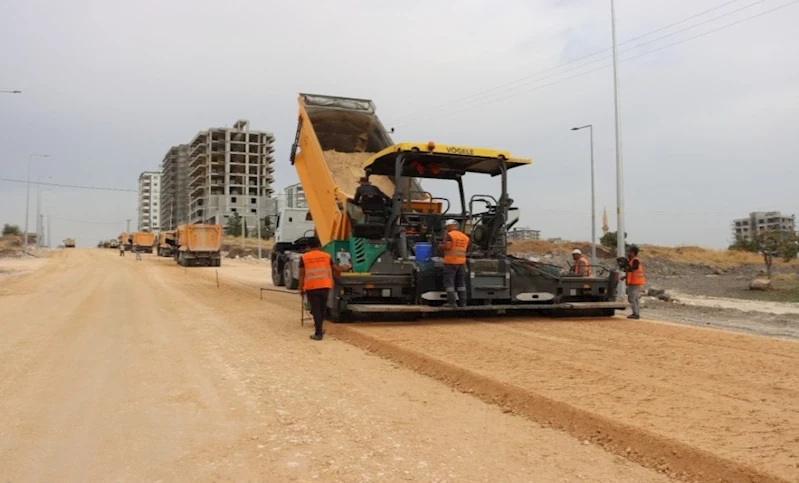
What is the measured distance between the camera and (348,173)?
11922 millimetres

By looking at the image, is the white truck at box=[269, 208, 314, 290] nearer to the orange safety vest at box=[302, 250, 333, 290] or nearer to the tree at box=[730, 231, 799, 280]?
the orange safety vest at box=[302, 250, 333, 290]

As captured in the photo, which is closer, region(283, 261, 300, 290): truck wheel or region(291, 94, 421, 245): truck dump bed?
region(291, 94, 421, 245): truck dump bed

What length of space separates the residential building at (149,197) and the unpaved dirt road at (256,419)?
7233 inches

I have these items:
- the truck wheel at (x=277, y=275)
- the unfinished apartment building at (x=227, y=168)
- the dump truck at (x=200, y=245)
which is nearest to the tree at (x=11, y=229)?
the unfinished apartment building at (x=227, y=168)

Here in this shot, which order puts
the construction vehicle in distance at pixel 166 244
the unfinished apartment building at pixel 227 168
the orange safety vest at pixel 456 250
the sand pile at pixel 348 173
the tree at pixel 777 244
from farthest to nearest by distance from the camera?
1. the unfinished apartment building at pixel 227 168
2. the construction vehicle in distance at pixel 166 244
3. the tree at pixel 777 244
4. the sand pile at pixel 348 173
5. the orange safety vest at pixel 456 250

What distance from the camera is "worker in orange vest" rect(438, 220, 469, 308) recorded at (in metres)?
9.29

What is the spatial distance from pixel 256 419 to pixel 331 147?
8901 mm

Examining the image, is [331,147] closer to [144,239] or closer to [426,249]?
[426,249]

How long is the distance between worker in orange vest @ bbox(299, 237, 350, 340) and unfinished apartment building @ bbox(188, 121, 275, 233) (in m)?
95.4

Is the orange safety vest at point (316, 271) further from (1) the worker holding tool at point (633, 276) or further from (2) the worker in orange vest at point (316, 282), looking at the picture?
(1) the worker holding tool at point (633, 276)

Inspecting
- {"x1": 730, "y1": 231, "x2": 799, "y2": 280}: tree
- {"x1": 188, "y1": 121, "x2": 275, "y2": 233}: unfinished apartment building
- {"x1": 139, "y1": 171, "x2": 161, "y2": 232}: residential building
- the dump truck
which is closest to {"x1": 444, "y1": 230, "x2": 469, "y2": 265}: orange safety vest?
{"x1": 730, "y1": 231, "x2": 799, "y2": 280}: tree

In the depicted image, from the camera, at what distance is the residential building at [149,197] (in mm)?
178625

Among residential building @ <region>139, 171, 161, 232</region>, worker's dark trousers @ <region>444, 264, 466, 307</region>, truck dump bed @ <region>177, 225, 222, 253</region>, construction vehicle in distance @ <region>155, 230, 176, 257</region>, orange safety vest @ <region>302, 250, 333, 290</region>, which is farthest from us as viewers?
residential building @ <region>139, 171, 161, 232</region>

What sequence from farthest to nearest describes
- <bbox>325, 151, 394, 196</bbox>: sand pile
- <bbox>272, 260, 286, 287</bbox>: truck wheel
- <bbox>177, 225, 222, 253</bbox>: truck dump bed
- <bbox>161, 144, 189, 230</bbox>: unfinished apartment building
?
<bbox>161, 144, 189, 230</bbox>: unfinished apartment building < <bbox>177, 225, 222, 253</bbox>: truck dump bed < <bbox>272, 260, 286, 287</bbox>: truck wheel < <bbox>325, 151, 394, 196</bbox>: sand pile
